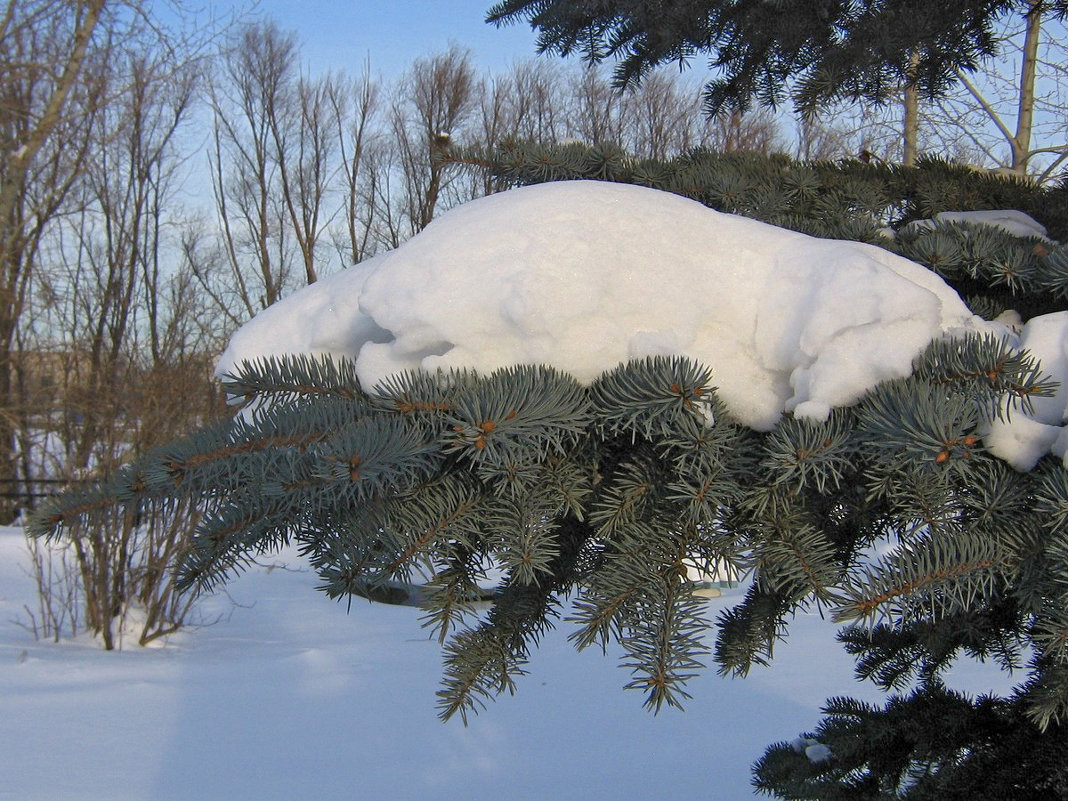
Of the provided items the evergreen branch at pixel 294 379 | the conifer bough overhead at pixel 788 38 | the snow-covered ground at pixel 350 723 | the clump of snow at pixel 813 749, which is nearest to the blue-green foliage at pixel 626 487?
the evergreen branch at pixel 294 379

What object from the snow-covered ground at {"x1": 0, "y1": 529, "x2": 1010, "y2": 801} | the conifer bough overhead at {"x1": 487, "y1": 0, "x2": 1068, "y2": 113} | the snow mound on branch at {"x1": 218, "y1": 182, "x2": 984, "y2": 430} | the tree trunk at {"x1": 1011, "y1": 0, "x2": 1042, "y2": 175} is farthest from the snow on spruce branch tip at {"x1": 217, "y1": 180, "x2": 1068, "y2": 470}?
the tree trunk at {"x1": 1011, "y1": 0, "x2": 1042, "y2": 175}

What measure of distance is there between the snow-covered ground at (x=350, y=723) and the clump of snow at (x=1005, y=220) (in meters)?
2.95

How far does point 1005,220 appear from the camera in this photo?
1.61 meters

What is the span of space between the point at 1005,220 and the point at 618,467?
3.30 ft

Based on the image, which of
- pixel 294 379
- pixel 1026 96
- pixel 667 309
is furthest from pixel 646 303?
pixel 1026 96

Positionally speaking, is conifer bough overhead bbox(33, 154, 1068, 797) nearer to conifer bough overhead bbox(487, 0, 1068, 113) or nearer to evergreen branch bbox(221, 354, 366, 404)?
evergreen branch bbox(221, 354, 366, 404)

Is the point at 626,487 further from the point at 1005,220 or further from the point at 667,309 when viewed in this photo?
the point at 1005,220

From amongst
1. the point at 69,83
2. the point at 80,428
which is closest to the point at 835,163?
the point at 80,428

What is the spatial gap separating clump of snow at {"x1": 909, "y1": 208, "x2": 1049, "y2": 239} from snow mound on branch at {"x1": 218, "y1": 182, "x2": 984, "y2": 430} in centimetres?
57

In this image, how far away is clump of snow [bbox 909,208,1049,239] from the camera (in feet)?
5.14

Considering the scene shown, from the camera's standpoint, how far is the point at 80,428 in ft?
27.8

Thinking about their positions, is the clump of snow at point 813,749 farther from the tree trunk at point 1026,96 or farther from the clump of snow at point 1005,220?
the tree trunk at point 1026,96

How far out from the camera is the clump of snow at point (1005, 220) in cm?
157

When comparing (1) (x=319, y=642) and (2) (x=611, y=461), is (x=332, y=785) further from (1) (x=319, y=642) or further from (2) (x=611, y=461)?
(2) (x=611, y=461)
